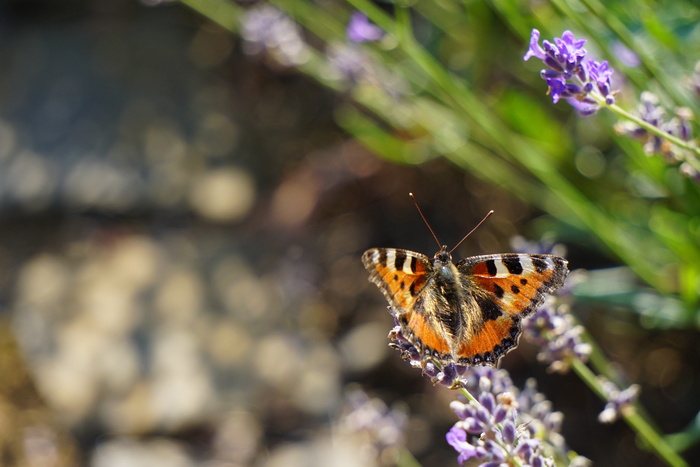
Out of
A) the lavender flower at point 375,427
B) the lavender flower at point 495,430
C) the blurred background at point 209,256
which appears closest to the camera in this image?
the lavender flower at point 495,430

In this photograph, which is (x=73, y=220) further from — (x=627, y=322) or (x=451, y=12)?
(x=627, y=322)

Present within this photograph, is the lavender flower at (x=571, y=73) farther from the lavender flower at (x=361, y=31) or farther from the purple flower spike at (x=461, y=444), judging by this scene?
the lavender flower at (x=361, y=31)

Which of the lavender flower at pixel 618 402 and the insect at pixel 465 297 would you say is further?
the lavender flower at pixel 618 402

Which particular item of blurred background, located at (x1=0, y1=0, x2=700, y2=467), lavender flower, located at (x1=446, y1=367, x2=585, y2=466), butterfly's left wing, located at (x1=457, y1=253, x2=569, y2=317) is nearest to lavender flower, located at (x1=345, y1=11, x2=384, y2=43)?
blurred background, located at (x1=0, y1=0, x2=700, y2=467)

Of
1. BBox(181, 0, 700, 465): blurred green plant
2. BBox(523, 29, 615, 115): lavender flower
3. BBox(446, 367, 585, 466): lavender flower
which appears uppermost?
BBox(181, 0, 700, 465): blurred green plant

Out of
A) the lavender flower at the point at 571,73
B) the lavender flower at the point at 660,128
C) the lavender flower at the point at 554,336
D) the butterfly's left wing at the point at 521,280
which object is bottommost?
the lavender flower at the point at 554,336

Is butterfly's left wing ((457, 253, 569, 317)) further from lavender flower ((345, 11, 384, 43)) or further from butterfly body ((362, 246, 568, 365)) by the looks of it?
lavender flower ((345, 11, 384, 43))

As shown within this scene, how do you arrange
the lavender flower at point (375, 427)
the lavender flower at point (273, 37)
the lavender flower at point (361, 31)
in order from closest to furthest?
the lavender flower at point (375, 427) → the lavender flower at point (361, 31) → the lavender flower at point (273, 37)

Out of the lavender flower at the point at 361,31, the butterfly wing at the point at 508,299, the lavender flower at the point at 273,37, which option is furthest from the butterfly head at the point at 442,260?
the lavender flower at the point at 273,37

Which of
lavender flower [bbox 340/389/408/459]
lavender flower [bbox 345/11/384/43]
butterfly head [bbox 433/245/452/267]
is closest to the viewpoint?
butterfly head [bbox 433/245/452/267]
